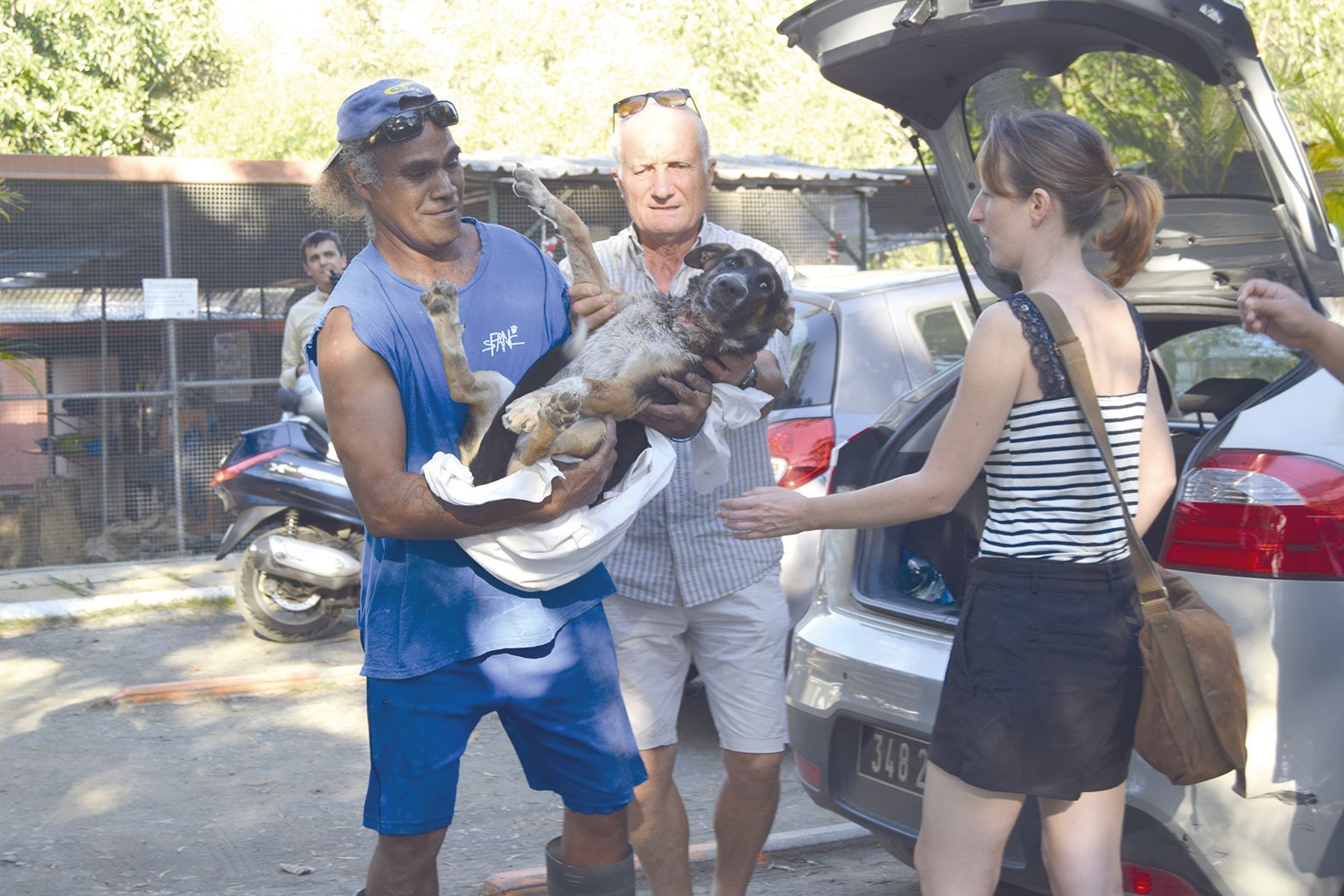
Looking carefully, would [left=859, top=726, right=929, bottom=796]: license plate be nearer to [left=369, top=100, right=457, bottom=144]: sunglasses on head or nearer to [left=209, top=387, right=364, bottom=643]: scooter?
[left=369, top=100, right=457, bottom=144]: sunglasses on head

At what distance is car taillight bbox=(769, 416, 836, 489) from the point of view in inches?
207

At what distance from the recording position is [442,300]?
9.23ft

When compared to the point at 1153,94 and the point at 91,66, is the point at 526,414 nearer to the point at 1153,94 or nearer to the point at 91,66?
the point at 1153,94

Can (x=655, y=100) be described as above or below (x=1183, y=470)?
above

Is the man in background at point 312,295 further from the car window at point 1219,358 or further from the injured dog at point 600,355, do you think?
the injured dog at point 600,355

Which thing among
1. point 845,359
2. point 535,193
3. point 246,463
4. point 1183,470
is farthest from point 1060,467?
point 246,463

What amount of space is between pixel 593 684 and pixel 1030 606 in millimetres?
1021

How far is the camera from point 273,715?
21.1 ft

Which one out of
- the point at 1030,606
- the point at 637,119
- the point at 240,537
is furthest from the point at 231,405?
the point at 1030,606

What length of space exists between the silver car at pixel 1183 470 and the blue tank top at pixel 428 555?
39.9 inches

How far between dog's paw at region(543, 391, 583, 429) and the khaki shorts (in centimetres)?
103

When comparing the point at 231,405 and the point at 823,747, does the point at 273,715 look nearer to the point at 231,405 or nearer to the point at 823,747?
the point at 823,747

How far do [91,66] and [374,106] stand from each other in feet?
59.6

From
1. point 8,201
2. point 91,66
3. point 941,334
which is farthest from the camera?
point 91,66
